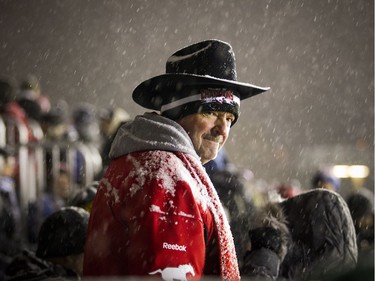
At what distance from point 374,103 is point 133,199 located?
1006cm

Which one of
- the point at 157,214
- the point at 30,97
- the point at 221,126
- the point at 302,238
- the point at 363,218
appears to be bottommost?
the point at 363,218

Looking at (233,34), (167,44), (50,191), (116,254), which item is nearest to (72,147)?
(50,191)

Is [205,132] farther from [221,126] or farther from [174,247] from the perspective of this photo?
[174,247]

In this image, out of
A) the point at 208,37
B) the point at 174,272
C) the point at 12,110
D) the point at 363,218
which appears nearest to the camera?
the point at 174,272

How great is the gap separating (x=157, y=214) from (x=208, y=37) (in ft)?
14.1

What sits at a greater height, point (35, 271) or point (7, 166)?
point (7, 166)

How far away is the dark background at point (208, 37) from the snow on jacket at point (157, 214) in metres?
3.65

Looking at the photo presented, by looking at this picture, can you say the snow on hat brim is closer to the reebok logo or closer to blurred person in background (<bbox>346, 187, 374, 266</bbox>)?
the reebok logo

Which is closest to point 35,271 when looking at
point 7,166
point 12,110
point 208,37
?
point 7,166

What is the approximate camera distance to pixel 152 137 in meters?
2.32

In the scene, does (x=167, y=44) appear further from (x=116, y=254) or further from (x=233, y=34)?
(x=116, y=254)

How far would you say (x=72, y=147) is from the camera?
5.53 m

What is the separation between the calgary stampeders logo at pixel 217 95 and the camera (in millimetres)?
2492

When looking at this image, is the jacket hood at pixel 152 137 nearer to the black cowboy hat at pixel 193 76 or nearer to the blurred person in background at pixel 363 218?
the black cowboy hat at pixel 193 76
